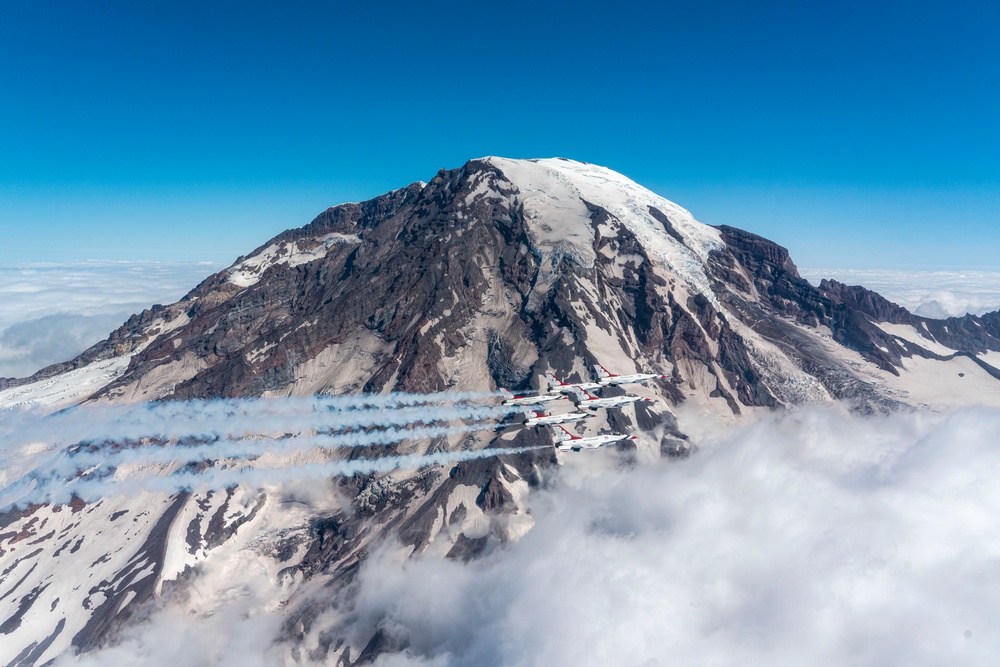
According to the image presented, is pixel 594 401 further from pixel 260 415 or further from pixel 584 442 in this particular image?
pixel 260 415

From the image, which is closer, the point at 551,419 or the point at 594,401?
the point at 551,419

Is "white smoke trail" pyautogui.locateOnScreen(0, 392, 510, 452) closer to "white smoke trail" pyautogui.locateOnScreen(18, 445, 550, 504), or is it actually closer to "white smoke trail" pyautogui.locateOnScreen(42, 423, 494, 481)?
"white smoke trail" pyautogui.locateOnScreen(42, 423, 494, 481)

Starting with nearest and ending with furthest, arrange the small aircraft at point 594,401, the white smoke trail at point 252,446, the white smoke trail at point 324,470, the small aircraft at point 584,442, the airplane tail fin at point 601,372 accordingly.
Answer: the white smoke trail at point 252,446, the small aircraft at point 584,442, the small aircraft at point 594,401, the white smoke trail at point 324,470, the airplane tail fin at point 601,372

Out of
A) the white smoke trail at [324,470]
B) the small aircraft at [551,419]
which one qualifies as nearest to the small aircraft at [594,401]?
the small aircraft at [551,419]

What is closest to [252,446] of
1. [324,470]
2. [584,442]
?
[324,470]

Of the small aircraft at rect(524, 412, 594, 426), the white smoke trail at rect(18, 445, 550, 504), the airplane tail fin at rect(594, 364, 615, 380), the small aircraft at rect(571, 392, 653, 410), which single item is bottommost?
the white smoke trail at rect(18, 445, 550, 504)

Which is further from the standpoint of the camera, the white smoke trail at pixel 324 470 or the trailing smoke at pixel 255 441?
the white smoke trail at pixel 324 470

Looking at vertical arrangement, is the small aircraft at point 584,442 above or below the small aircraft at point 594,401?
below

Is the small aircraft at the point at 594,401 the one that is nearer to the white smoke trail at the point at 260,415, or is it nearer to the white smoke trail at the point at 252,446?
the white smoke trail at the point at 260,415

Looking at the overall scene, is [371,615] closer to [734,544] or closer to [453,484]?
[453,484]

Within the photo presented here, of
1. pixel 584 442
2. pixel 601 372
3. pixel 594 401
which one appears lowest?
pixel 584 442

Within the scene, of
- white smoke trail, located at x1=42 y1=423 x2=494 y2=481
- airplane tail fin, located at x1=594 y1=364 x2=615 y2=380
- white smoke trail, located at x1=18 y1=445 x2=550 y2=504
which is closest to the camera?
white smoke trail, located at x1=42 y1=423 x2=494 y2=481

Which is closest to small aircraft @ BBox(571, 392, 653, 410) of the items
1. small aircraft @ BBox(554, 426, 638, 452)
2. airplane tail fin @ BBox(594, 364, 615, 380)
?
small aircraft @ BBox(554, 426, 638, 452)

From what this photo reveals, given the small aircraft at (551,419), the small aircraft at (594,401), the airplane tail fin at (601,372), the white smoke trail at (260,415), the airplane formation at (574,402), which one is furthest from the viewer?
the airplane tail fin at (601,372)
